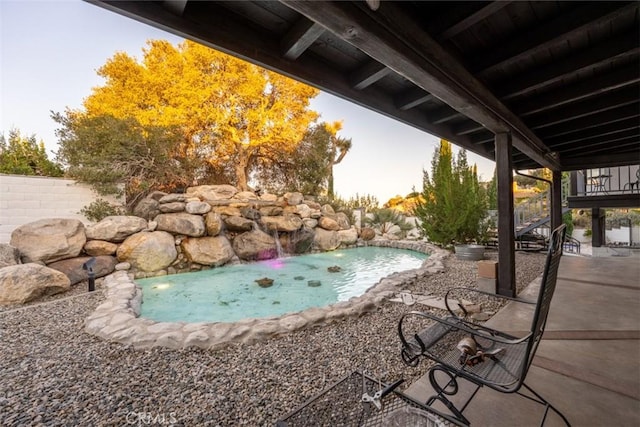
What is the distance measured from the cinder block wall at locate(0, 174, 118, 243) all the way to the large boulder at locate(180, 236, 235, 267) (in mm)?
2615

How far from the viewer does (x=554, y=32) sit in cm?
187

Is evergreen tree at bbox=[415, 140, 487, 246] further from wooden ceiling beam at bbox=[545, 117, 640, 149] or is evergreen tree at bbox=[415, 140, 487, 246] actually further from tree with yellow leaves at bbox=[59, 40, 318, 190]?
tree with yellow leaves at bbox=[59, 40, 318, 190]

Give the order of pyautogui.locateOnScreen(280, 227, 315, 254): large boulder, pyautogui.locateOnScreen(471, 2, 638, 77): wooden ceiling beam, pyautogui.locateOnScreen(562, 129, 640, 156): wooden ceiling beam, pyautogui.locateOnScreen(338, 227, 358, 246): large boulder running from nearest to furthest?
1. pyautogui.locateOnScreen(471, 2, 638, 77): wooden ceiling beam
2. pyautogui.locateOnScreen(562, 129, 640, 156): wooden ceiling beam
3. pyautogui.locateOnScreen(280, 227, 315, 254): large boulder
4. pyautogui.locateOnScreen(338, 227, 358, 246): large boulder

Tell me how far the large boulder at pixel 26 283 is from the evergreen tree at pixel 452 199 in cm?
808

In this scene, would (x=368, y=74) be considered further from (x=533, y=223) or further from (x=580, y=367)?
(x=533, y=223)

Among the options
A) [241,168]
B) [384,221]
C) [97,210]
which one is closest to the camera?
[97,210]

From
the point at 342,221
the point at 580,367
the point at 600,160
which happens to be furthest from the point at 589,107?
the point at 342,221

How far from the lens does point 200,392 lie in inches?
64.7

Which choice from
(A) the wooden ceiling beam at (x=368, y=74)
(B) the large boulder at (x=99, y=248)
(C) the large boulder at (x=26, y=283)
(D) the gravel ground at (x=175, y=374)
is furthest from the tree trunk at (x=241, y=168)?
(A) the wooden ceiling beam at (x=368, y=74)

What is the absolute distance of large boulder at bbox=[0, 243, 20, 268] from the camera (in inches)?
154

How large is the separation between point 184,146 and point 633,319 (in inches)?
484

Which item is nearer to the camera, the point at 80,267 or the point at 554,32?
the point at 554,32

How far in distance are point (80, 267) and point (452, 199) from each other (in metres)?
8.36

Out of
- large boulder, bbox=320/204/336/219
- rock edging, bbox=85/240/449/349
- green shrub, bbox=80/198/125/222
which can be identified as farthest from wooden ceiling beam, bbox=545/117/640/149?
green shrub, bbox=80/198/125/222
